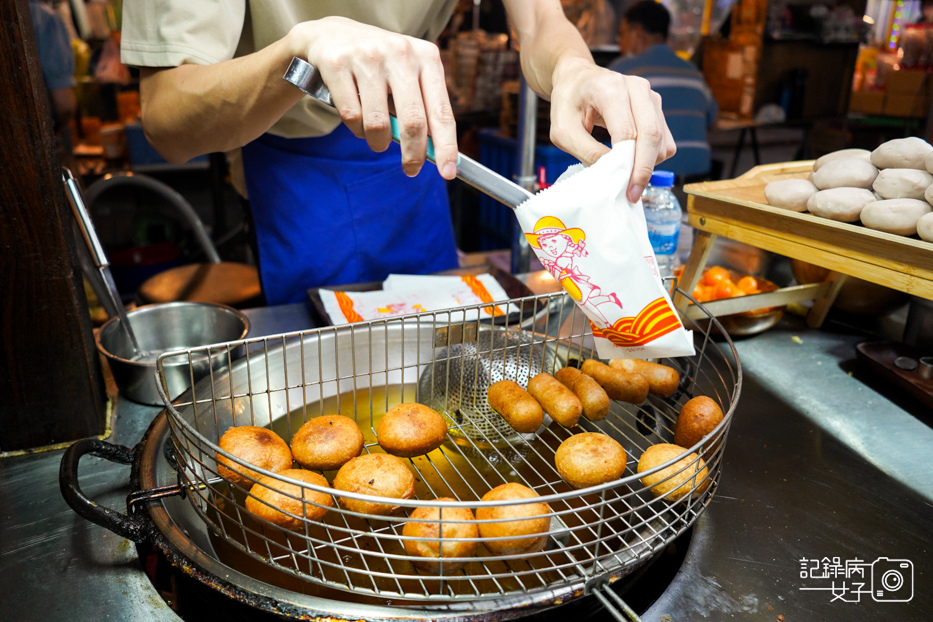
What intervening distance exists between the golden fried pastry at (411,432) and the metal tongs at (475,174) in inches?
14.7

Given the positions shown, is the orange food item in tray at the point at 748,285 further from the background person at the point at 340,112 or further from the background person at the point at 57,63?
the background person at the point at 57,63

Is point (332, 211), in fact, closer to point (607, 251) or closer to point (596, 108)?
point (596, 108)

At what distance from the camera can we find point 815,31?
6.46m

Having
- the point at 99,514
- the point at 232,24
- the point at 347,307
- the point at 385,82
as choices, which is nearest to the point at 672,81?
the point at 347,307

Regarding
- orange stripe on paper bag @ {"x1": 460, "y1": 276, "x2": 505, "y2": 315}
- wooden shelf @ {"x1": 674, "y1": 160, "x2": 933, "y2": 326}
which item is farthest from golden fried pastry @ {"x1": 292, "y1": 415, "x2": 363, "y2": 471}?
wooden shelf @ {"x1": 674, "y1": 160, "x2": 933, "y2": 326}

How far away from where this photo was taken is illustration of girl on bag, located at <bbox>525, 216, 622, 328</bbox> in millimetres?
820

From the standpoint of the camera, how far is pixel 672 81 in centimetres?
408

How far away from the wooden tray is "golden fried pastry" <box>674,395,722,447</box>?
1.30 feet

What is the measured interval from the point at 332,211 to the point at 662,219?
0.94 meters

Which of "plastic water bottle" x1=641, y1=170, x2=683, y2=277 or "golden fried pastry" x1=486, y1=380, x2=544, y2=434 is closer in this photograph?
"golden fried pastry" x1=486, y1=380, x2=544, y2=434

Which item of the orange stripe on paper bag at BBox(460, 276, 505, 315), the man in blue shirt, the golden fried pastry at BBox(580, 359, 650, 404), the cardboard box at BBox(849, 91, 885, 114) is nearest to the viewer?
the golden fried pastry at BBox(580, 359, 650, 404)

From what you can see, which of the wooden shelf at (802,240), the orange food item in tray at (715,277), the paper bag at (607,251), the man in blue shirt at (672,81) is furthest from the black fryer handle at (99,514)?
the man in blue shirt at (672,81)

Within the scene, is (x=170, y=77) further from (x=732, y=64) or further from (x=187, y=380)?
(x=732, y=64)

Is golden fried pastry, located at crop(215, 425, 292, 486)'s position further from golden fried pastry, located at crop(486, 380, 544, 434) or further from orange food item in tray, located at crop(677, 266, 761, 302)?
orange food item in tray, located at crop(677, 266, 761, 302)
